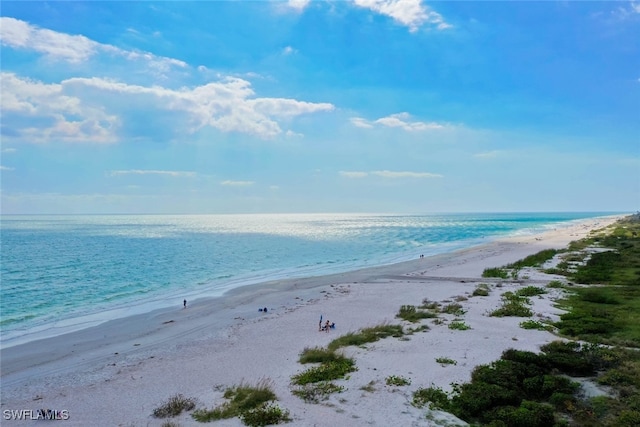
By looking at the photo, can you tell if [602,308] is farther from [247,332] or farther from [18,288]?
[18,288]

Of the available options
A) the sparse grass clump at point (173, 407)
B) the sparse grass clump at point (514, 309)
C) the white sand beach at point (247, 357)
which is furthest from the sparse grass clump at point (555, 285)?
the sparse grass clump at point (173, 407)

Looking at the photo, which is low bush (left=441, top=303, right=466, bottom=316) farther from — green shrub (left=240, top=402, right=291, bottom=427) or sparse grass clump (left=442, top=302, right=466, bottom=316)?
green shrub (left=240, top=402, right=291, bottom=427)

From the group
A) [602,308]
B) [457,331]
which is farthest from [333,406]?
[602,308]

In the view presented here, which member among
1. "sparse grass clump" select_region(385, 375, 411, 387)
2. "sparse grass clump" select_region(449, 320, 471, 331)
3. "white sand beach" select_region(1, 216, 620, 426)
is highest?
"sparse grass clump" select_region(385, 375, 411, 387)

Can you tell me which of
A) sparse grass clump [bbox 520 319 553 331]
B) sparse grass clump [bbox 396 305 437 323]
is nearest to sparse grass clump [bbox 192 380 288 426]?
sparse grass clump [bbox 396 305 437 323]

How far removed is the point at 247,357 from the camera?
21141mm

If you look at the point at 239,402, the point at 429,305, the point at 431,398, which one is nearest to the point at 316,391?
the point at 239,402

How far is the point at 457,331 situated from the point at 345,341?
682cm

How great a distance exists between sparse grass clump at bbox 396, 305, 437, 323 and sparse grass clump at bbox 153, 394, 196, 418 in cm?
1607

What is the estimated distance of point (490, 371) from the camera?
1603 cm

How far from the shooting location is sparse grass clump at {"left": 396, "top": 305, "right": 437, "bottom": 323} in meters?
26.9

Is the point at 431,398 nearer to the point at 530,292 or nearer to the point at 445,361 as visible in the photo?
the point at 445,361

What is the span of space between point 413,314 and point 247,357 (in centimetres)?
1249

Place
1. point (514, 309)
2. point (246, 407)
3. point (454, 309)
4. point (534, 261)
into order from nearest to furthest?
point (246, 407), point (514, 309), point (454, 309), point (534, 261)
